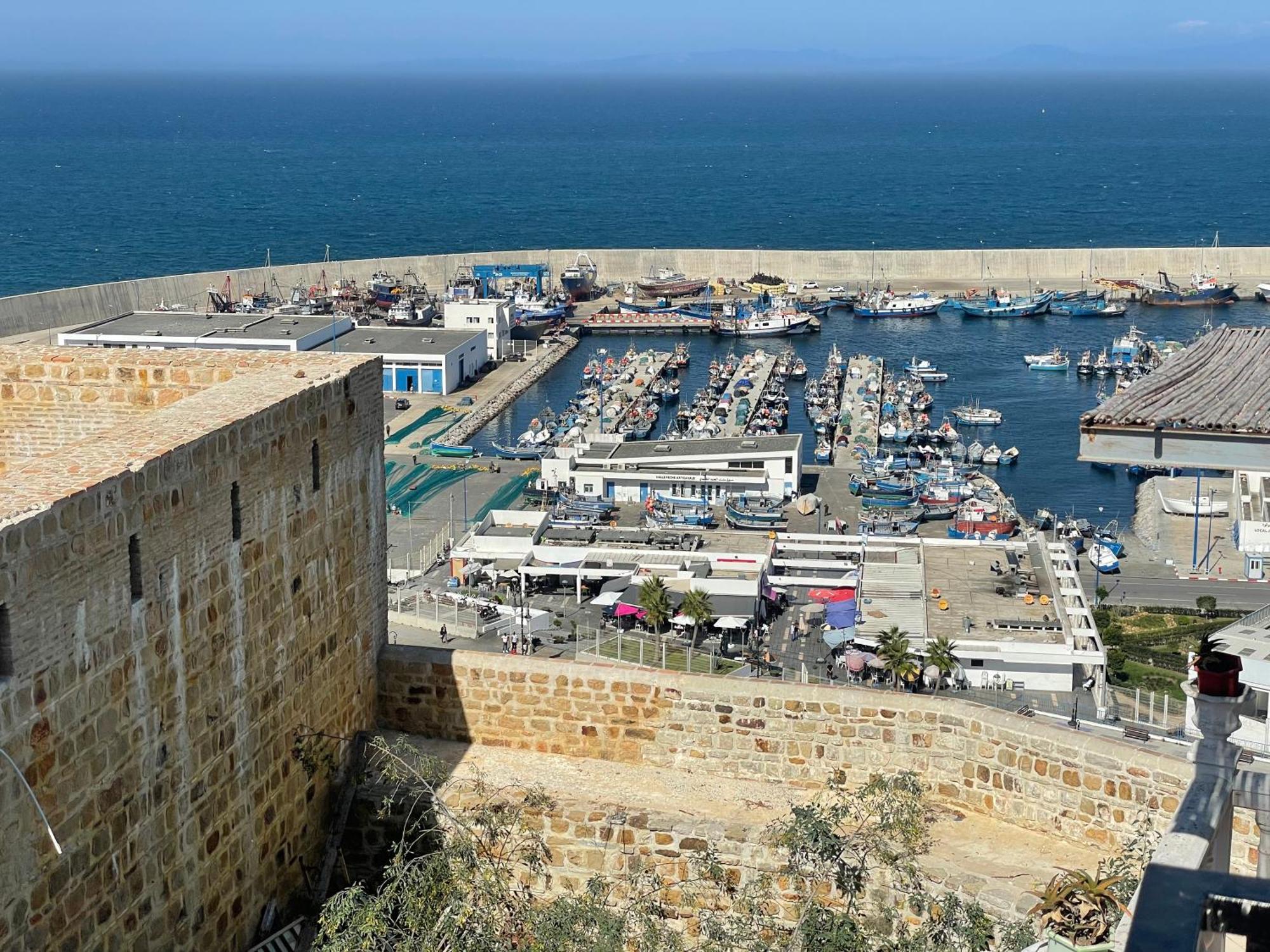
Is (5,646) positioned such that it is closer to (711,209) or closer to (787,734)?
(787,734)

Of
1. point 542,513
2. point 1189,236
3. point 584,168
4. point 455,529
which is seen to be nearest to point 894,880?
point 542,513

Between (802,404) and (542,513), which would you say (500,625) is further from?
(802,404)

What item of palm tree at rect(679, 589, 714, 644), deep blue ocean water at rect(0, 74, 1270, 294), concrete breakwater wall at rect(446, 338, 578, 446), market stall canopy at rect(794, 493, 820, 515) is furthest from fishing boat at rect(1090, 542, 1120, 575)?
deep blue ocean water at rect(0, 74, 1270, 294)

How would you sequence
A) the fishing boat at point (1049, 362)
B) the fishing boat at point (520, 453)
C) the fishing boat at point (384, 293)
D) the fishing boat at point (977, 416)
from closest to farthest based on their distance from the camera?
1. the fishing boat at point (520, 453)
2. the fishing boat at point (977, 416)
3. the fishing boat at point (1049, 362)
4. the fishing boat at point (384, 293)

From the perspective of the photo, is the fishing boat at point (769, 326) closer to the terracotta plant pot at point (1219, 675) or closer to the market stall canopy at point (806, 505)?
the market stall canopy at point (806, 505)

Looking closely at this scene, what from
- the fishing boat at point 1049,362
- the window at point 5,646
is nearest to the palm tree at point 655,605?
the window at point 5,646
